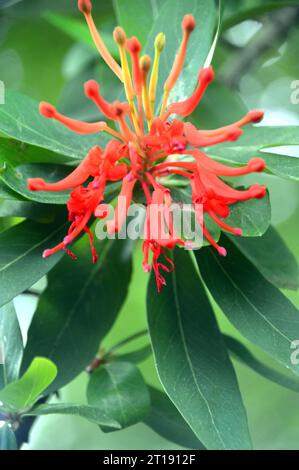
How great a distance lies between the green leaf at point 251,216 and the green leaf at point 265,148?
8 cm

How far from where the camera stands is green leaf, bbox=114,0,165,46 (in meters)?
2.26

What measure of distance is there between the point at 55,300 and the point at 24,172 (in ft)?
1.56

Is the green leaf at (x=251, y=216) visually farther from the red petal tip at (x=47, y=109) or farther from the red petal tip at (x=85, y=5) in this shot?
the red petal tip at (x=85, y=5)

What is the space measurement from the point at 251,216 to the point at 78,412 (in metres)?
0.58

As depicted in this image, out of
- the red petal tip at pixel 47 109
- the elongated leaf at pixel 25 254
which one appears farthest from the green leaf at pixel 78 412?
the red petal tip at pixel 47 109

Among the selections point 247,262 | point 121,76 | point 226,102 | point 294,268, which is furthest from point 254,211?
point 226,102

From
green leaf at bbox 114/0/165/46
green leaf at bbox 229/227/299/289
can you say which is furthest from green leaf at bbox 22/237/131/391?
green leaf at bbox 114/0/165/46

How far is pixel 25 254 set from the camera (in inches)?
70.7

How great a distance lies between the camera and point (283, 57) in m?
3.73

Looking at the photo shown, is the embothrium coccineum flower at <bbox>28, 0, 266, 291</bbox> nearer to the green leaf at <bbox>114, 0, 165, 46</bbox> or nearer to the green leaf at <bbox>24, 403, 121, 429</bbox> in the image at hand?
the green leaf at <bbox>24, 403, 121, 429</bbox>

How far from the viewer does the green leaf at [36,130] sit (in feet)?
5.76

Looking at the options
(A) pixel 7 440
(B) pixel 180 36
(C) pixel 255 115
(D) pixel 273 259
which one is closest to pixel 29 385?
(A) pixel 7 440

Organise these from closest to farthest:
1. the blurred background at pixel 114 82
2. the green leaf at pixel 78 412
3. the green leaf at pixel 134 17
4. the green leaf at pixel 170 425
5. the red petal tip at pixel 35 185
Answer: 1. the red petal tip at pixel 35 185
2. the green leaf at pixel 78 412
3. the green leaf at pixel 170 425
4. the green leaf at pixel 134 17
5. the blurred background at pixel 114 82

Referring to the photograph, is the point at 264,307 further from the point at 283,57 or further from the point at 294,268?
the point at 283,57
